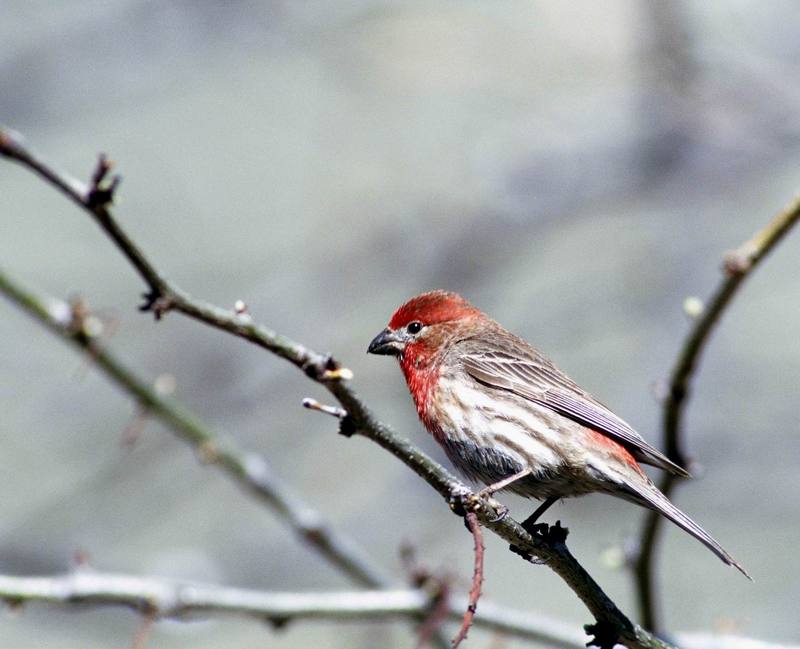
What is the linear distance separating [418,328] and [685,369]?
68.3 inches

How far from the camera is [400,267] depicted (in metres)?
→ 9.95

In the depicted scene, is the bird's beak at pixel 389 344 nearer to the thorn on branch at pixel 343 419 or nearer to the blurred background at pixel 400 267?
the blurred background at pixel 400 267

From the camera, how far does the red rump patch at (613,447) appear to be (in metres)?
5.36

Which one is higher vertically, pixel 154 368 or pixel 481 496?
pixel 154 368

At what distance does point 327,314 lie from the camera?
9461 millimetres

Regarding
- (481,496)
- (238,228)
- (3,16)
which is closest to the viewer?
(481,496)

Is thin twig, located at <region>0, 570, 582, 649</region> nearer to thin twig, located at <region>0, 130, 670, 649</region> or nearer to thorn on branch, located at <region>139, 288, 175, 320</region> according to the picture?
thin twig, located at <region>0, 130, 670, 649</region>

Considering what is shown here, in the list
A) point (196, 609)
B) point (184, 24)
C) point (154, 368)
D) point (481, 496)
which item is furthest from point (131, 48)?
point (481, 496)

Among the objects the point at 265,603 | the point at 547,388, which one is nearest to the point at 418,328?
the point at 547,388

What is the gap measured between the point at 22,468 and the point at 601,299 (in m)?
5.63

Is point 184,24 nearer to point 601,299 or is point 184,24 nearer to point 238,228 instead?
point 238,228

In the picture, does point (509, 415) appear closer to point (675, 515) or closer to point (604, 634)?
point (675, 515)

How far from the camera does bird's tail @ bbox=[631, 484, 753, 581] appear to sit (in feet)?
14.9

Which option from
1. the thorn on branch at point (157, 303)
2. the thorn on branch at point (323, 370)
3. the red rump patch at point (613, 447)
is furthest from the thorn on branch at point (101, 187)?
the red rump patch at point (613, 447)
